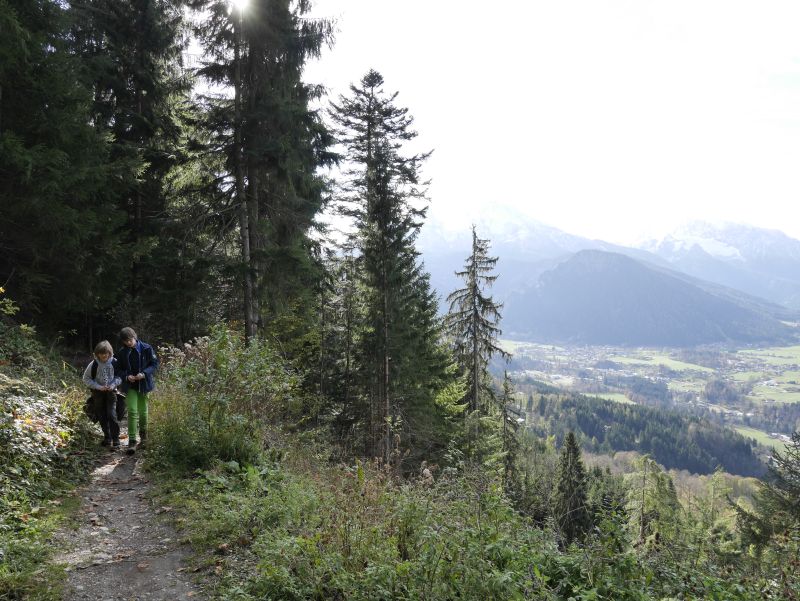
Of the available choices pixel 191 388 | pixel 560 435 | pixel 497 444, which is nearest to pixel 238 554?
pixel 191 388

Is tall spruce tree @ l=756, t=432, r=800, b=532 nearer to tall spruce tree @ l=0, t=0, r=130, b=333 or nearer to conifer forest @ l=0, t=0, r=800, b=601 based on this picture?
conifer forest @ l=0, t=0, r=800, b=601

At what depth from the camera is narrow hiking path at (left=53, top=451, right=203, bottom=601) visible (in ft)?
13.9

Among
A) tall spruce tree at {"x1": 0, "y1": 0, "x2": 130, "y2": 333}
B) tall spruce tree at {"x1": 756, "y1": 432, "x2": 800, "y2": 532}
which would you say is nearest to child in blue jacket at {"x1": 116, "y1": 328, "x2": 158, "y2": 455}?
tall spruce tree at {"x1": 0, "y1": 0, "x2": 130, "y2": 333}

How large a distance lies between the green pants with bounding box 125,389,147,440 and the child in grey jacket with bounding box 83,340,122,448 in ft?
0.69

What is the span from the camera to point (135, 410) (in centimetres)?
788

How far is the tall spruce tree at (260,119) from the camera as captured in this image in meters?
13.1

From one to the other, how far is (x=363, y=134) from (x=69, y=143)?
10576 mm

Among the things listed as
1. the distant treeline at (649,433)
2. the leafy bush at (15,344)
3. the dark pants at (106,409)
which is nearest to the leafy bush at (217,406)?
the dark pants at (106,409)

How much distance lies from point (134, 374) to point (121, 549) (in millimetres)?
3455

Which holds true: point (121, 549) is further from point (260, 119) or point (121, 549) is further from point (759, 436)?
point (759, 436)

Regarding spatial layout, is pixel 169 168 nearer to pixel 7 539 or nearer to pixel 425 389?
pixel 7 539

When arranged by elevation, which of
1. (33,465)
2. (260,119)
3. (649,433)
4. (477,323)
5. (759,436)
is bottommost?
(759,436)

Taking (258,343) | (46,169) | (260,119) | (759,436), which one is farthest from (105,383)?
(759,436)

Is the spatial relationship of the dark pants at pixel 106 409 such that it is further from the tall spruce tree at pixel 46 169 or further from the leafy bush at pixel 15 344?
the tall spruce tree at pixel 46 169
